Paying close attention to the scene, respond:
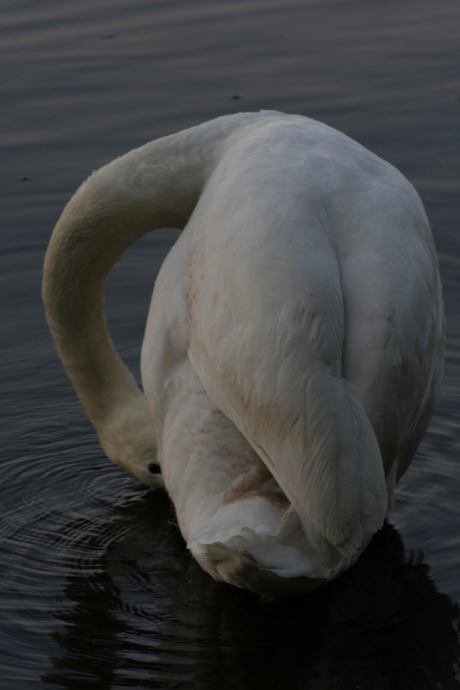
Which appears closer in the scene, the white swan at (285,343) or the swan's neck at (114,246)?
the white swan at (285,343)

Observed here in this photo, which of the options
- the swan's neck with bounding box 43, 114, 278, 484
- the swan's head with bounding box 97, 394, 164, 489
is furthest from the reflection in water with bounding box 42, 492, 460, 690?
the swan's neck with bounding box 43, 114, 278, 484

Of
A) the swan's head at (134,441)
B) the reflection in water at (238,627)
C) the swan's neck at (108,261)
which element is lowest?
the reflection in water at (238,627)

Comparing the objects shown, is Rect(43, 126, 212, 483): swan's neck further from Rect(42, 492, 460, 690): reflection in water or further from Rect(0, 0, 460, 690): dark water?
Rect(42, 492, 460, 690): reflection in water

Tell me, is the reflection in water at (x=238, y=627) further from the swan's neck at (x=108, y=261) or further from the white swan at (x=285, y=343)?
the swan's neck at (x=108, y=261)

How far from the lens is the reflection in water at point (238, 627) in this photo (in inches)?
160

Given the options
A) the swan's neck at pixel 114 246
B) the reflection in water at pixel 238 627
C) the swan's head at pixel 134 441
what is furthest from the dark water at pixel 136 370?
Answer: the swan's neck at pixel 114 246

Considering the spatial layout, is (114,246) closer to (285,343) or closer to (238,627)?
(238,627)

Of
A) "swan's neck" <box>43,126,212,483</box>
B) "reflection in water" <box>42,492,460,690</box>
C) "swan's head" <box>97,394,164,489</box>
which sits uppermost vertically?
"swan's neck" <box>43,126,212,483</box>

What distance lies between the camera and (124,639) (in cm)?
425

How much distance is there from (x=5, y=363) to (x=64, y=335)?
4.45 ft

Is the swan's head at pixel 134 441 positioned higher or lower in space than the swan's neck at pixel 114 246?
lower

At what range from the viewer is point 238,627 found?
434 centimetres

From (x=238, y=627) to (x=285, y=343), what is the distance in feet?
4.79

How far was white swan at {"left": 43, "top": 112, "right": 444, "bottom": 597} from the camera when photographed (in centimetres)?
336
